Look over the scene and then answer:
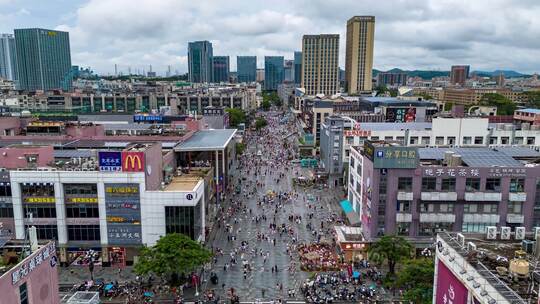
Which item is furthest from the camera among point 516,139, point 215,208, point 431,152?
point 516,139

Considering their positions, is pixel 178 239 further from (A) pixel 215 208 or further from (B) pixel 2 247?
(A) pixel 215 208

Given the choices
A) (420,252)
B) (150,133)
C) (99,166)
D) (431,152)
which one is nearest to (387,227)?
(420,252)

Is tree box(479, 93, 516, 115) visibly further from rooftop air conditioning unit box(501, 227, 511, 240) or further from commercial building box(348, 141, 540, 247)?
rooftop air conditioning unit box(501, 227, 511, 240)

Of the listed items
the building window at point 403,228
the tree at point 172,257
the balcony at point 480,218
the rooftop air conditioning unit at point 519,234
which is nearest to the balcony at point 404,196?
the building window at point 403,228

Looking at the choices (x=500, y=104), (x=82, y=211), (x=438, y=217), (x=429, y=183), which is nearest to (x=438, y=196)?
(x=429, y=183)

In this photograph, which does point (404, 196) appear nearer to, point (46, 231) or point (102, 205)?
point (102, 205)

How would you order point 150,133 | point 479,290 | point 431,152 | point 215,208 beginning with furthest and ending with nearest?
point 150,133 < point 215,208 < point 431,152 < point 479,290

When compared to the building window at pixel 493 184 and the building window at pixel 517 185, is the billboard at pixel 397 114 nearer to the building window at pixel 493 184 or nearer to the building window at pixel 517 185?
the building window at pixel 517 185
